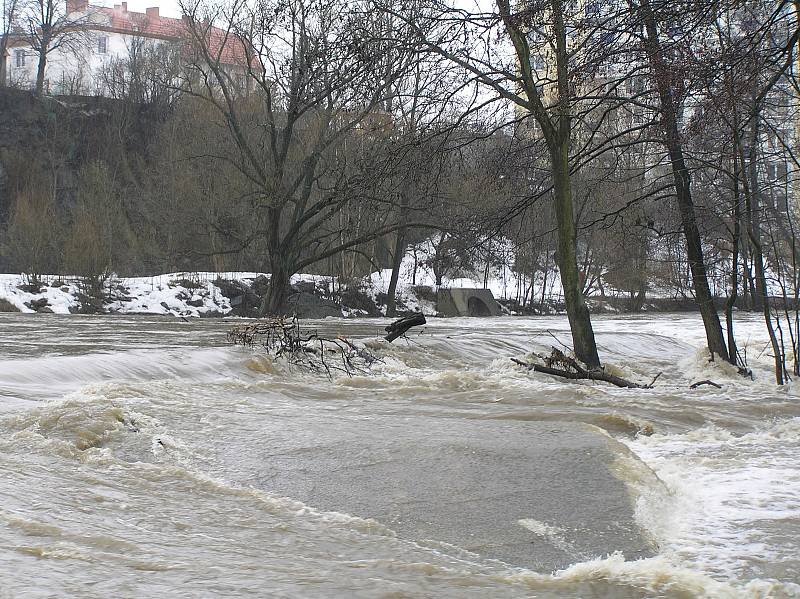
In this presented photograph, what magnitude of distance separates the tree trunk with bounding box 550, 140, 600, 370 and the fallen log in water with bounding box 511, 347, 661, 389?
0.43m

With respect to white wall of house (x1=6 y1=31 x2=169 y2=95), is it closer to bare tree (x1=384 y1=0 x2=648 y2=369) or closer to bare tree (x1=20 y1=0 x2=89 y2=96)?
bare tree (x1=20 y1=0 x2=89 y2=96)

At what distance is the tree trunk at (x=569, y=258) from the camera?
1222 centimetres

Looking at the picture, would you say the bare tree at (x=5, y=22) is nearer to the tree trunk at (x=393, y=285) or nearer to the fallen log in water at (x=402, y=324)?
the tree trunk at (x=393, y=285)

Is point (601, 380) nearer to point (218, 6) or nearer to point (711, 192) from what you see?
point (711, 192)

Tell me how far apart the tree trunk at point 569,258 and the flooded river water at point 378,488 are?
246cm

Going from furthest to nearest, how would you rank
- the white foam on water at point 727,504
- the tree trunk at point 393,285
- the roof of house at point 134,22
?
the roof of house at point 134,22 → the tree trunk at point 393,285 → the white foam on water at point 727,504

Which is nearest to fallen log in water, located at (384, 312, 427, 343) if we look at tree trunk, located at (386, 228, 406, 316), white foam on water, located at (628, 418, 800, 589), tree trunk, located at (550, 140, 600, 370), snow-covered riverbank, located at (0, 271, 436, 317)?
tree trunk, located at (550, 140, 600, 370)

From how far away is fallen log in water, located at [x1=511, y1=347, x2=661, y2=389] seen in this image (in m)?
10.9

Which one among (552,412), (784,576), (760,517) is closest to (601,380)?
(552,412)

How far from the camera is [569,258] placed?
12.4 meters

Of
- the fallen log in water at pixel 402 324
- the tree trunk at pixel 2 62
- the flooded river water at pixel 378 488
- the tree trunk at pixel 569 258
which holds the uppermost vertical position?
the tree trunk at pixel 2 62

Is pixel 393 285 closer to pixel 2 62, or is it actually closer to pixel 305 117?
pixel 305 117

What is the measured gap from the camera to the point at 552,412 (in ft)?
27.1

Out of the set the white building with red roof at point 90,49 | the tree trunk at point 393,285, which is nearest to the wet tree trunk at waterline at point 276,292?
the tree trunk at point 393,285
